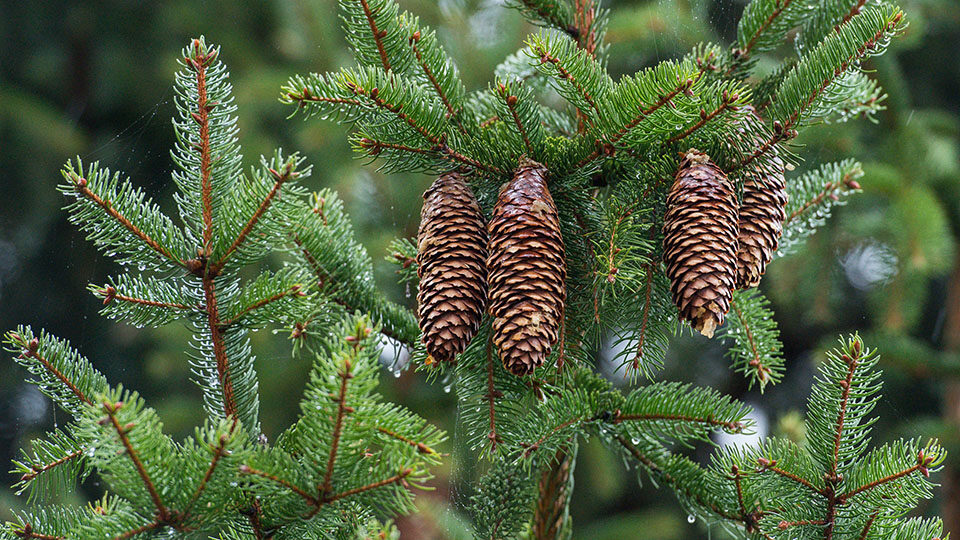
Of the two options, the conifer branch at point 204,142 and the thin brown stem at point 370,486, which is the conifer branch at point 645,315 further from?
the conifer branch at point 204,142

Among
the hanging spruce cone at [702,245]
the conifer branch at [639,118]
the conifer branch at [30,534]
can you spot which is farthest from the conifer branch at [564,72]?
the conifer branch at [30,534]

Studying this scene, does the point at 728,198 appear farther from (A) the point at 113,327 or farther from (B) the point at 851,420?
(A) the point at 113,327

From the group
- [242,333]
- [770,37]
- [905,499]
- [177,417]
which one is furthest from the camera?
[177,417]

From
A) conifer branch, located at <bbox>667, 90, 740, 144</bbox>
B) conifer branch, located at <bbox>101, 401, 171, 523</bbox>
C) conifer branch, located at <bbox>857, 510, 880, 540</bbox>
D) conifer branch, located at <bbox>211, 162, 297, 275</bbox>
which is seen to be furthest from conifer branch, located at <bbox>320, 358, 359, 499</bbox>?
conifer branch, located at <bbox>857, 510, 880, 540</bbox>

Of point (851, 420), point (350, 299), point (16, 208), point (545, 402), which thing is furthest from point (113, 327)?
point (851, 420)

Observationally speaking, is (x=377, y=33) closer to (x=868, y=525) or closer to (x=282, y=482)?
(x=282, y=482)

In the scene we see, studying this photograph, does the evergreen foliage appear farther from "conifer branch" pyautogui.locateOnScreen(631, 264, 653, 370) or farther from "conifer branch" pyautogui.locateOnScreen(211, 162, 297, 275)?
"conifer branch" pyautogui.locateOnScreen(631, 264, 653, 370)
